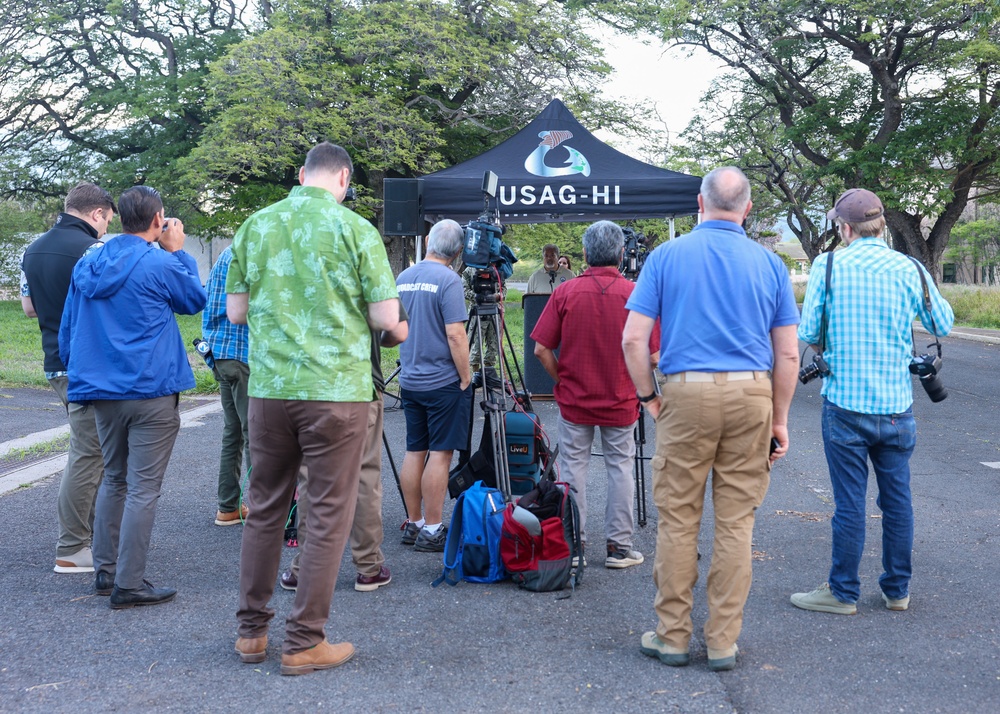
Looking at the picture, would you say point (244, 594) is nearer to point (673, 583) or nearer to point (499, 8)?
point (673, 583)

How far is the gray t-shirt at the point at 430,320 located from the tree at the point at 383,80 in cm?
1521

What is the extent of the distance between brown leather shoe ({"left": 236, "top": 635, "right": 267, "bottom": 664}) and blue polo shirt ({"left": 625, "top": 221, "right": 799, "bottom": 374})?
1.86 m

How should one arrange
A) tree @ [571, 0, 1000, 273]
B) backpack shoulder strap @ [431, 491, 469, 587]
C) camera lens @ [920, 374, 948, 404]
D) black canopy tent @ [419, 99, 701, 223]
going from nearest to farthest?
camera lens @ [920, 374, 948, 404], backpack shoulder strap @ [431, 491, 469, 587], black canopy tent @ [419, 99, 701, 223], tree @ [571, 0, 1000, 273]

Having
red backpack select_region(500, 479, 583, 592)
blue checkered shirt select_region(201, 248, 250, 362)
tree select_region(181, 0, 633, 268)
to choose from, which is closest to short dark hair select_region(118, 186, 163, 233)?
blue checkered shirt select_region(201, 248, 250, 362)

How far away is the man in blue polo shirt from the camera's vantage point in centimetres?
334

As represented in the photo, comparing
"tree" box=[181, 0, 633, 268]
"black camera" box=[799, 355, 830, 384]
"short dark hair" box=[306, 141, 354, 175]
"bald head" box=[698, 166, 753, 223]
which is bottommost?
"black camera" box=[799, 355, 830, 384]

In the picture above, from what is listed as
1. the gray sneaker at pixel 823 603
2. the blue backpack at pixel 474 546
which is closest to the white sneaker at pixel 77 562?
the blue backpack at pixel 474 546

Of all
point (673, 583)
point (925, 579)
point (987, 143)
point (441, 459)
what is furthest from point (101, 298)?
point (987, 143)

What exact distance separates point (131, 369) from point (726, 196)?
266cm

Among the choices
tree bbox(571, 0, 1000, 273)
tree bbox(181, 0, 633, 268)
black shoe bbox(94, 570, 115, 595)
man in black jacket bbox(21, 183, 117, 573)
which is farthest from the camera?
tree bbox(571, 0, 1000, 273)

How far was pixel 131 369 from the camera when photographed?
405 cm

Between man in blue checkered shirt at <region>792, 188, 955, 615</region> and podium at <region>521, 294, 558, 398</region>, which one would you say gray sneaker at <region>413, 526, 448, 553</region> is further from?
podium at <region>521, 294, 558, 398</region>

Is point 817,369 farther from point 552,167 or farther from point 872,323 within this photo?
point 552,167

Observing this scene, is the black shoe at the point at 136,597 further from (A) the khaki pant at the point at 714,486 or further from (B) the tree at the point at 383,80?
(B) the tree at the point at 383,80
